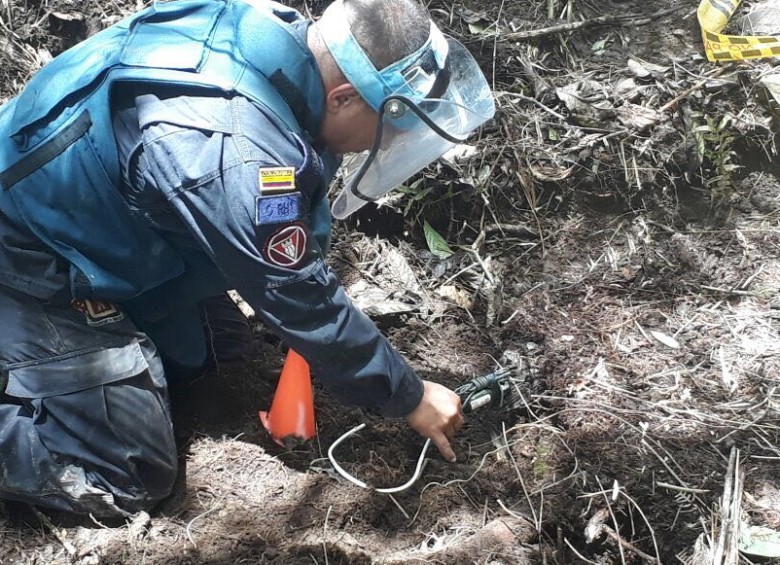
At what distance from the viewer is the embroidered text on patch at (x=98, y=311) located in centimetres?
193

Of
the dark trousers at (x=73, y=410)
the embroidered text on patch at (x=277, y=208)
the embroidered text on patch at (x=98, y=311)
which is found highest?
the embroidered text on patch at (x=277, y=208)

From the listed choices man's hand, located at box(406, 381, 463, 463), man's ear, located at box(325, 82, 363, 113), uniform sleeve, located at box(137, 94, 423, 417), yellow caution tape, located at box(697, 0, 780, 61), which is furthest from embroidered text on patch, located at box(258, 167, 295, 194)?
yellow caution tape, located at box(697, 0, 780, 61)

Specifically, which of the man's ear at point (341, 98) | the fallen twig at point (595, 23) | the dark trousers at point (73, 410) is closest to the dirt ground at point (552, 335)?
the fallen twig at point (595, 23)

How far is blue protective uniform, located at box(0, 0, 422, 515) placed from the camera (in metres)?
1.54

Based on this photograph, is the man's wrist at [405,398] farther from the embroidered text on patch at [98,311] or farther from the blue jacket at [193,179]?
the embroidered text on patch at [98,311]

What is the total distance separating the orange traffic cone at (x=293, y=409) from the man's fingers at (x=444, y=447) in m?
0.40

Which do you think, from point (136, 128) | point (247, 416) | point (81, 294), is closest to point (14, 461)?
point (81, 294)

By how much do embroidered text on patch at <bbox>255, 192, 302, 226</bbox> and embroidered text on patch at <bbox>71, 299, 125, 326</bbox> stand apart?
69cm

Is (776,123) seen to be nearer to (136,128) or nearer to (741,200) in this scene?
(741,200)

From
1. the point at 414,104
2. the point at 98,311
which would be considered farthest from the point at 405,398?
the point at 98,311

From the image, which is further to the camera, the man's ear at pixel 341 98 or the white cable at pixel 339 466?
the white cable at pixel 339 466

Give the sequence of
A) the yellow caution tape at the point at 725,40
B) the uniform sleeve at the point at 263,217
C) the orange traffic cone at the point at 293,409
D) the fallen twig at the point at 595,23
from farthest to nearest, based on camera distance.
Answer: the fallen twig at the point at 595,23 < the yellow caution tape at the point at 725,40 < the orange traffic cone at the point at 293,409 < the uniform sleeve at the point at 263,217

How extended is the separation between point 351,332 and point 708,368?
1.23 m

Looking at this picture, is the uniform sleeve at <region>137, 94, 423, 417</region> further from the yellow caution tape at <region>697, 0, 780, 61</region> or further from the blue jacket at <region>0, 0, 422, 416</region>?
the yellow caution tape at <region>697, 0, 780, 61</region>
